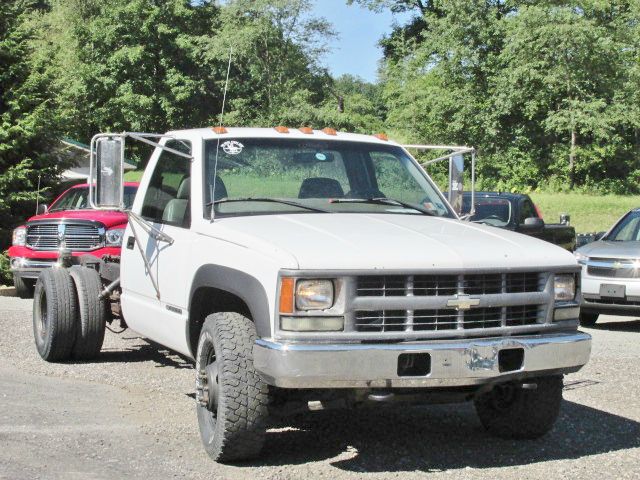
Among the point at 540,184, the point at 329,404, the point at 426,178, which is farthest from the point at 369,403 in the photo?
the point at 540,184

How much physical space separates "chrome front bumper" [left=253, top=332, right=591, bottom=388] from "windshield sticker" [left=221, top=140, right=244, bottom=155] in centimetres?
182

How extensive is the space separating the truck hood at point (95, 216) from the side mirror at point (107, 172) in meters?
7.38

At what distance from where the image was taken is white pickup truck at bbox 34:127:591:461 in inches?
211

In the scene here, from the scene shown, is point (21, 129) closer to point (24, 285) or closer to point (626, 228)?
point (24, 285)

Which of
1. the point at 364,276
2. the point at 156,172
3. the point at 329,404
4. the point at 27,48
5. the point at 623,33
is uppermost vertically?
the point at 623,33

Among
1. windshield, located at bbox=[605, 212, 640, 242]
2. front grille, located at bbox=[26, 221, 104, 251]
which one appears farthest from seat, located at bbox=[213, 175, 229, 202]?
windshield, located at bbox=[605, 212, 640, 242]

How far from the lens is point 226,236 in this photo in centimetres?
608

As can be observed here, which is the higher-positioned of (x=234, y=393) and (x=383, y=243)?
(x=383, y=243)

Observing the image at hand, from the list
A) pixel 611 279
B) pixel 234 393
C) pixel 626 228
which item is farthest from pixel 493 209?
pixel 234 393

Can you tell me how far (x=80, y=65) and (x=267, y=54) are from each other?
12.8 m

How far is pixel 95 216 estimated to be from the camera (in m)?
14.6

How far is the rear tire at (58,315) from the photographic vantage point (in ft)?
29.4

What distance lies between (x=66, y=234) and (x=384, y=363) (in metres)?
10.2

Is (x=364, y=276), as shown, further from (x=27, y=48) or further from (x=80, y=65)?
(x=80, y=65)
